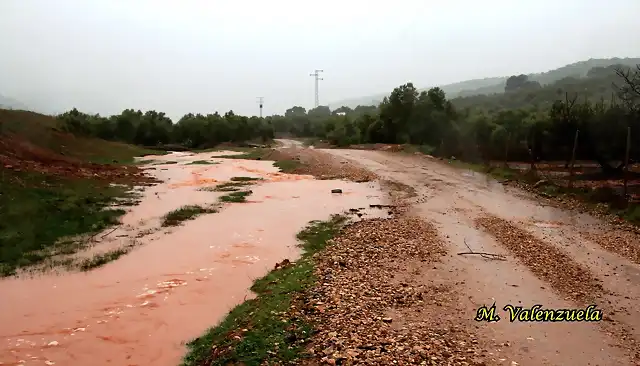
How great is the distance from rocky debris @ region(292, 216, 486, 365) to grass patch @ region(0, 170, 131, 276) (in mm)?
7488

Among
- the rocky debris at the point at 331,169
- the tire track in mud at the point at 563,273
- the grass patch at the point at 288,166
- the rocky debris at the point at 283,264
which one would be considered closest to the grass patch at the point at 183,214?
the rocky debris at the point at 283,264

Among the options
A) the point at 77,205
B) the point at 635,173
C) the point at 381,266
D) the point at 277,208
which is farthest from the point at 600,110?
the point at 77,205

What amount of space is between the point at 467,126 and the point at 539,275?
3434 cm

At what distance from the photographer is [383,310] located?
7578 mm

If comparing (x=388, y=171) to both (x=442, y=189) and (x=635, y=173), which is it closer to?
(x=442, y=189)

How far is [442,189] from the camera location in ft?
74.2

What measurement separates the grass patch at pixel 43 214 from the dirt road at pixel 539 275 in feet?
32.9

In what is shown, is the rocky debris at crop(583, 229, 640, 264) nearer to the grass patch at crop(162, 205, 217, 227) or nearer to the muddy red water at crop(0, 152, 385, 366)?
the muddy red water at crop(0, 152, 385, 366)

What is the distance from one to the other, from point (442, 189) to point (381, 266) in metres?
13.3

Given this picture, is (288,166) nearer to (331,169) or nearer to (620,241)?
(331,169)

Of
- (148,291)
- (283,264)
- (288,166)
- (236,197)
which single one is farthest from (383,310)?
(288,166)

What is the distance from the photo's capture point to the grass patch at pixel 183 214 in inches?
647

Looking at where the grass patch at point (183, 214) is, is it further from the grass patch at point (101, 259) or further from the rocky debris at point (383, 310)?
the rocky debris at point (383, 310)

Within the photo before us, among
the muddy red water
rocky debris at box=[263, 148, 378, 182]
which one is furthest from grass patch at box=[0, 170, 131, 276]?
rocky debris at box=[263, 148, 378, 182]
